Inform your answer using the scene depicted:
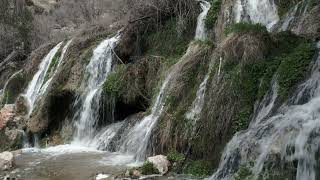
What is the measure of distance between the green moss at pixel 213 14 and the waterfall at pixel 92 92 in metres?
3.70

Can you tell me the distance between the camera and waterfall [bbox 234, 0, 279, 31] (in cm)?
1390

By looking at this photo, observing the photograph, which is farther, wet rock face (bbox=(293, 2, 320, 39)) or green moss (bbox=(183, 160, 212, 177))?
wet rock face (bbox=(293, 2, 320, 39))

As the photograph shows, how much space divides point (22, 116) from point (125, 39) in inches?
171

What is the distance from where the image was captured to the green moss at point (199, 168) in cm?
1018

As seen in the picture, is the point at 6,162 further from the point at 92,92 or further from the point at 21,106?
the point at 21,106

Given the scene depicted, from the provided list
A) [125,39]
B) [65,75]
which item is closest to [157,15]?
[125,39]

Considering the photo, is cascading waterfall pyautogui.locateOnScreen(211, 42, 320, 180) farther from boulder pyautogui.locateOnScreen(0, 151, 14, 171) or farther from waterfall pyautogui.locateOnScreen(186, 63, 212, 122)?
boulder pyautogui.locateOnScreen(0, 151, 14, 171)

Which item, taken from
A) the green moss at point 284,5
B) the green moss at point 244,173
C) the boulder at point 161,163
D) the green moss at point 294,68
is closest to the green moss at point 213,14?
the green moss at point 284,5

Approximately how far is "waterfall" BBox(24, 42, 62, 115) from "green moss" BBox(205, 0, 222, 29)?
→ 7114mm

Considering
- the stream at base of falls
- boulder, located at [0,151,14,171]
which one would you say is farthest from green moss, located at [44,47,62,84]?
boulder, located at [0,151,14,171]

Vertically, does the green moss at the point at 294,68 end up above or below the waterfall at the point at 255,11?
below

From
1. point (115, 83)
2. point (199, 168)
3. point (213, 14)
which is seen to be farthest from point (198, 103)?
point (115, 83)

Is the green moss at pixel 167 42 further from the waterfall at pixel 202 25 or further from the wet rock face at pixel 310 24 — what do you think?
the wet rock face at pixel 310 24

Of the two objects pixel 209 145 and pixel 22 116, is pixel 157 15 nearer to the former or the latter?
pixel 22 116
